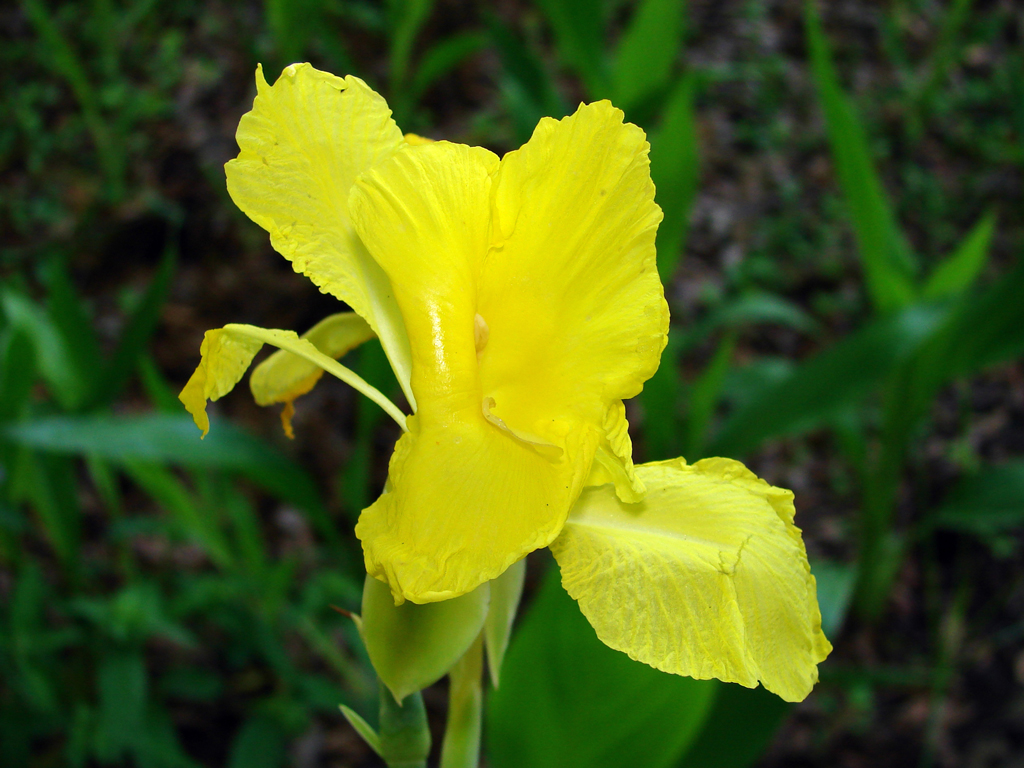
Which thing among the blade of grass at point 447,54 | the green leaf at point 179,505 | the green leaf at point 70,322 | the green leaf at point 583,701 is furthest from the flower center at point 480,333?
the blade of grass at point 447,54

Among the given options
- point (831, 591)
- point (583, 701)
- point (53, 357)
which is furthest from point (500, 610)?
point (53, 357)

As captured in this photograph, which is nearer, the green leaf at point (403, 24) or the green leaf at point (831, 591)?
the green leaf at point (831, 591)

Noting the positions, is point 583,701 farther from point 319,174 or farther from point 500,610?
point 319,174

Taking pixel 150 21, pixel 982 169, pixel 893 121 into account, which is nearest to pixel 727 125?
pixel 893 121

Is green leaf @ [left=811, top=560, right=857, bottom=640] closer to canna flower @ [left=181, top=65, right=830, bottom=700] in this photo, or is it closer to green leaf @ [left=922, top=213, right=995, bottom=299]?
green leaf @ [left=922, top=213, right=995, bottom=299]

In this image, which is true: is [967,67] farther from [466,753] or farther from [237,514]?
[466,753]

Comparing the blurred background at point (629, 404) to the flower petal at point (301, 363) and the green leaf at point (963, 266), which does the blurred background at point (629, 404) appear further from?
the flower petal at point (301, 363)
